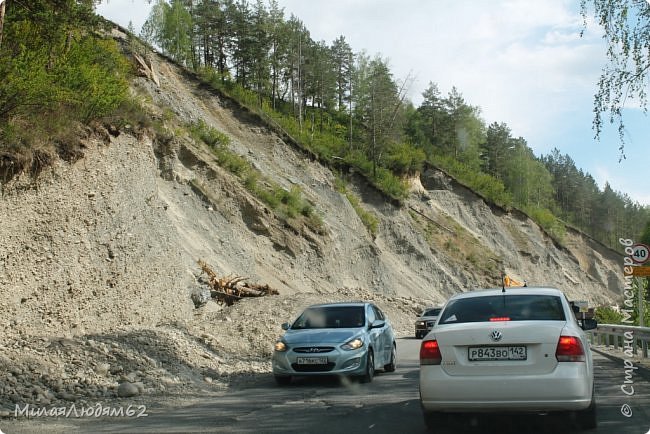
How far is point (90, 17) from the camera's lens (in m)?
16.3

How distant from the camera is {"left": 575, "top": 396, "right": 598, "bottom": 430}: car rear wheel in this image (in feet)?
24.1

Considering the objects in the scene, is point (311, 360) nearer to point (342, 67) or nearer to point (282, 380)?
point (282, 380)

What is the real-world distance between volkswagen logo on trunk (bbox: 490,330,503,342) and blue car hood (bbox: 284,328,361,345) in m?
5.69

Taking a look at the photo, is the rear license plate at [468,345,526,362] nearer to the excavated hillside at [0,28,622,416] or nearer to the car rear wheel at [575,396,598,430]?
the car rear wheel at [575,396,598,430]

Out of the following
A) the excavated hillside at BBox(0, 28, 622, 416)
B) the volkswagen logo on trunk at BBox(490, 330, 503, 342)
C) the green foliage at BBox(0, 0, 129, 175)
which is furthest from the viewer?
the green foliage at BBox(0, 0, 129, 175)

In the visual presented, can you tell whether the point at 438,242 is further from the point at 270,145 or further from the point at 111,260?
the point at 111,260

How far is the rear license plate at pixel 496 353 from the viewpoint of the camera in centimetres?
685

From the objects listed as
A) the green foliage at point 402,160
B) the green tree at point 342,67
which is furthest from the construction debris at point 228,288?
the green tree at point 342,67

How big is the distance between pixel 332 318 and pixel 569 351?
736 centimetres

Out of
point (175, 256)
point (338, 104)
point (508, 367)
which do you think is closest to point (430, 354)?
point (508, 367)

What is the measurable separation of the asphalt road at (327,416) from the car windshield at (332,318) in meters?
1.59

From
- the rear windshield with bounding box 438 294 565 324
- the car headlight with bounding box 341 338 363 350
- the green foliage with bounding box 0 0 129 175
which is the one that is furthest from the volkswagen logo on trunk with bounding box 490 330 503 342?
the green foliage with bounding box 0 0 129 175

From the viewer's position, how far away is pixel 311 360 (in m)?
12.1

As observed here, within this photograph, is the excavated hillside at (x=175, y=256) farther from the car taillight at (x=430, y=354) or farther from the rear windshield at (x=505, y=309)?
the rear windshield at (x=505, y=309)
